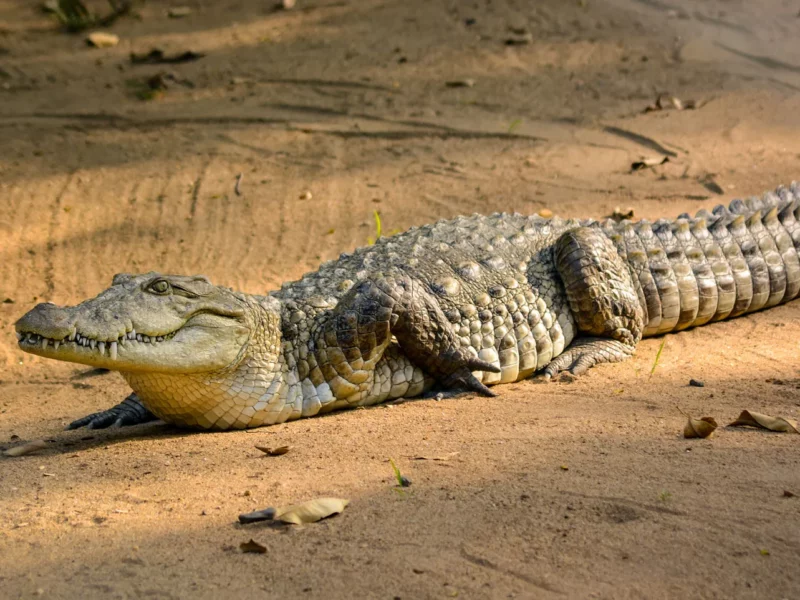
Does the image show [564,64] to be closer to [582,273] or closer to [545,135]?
[545,135]

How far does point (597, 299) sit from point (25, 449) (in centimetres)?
362

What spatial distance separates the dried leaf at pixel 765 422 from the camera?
402 cm

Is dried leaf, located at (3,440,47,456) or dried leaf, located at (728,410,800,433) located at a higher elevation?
dried leaf, located at (728,410,800,433)

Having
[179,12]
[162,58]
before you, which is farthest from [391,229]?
[179,12]

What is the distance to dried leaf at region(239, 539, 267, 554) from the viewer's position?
316 centimetres

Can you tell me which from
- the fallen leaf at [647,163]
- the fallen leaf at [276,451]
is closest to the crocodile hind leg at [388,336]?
the fallen leaf at [276,451]

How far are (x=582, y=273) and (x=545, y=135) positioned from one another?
3.82 meters

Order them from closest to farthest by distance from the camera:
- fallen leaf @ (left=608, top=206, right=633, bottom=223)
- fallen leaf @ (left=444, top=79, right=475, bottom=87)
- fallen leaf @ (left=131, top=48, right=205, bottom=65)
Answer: fallen leaf @ (left=608, top=206, right=633, bottom=223), fallen leaf @ (left=444, top=79, right=475, bottom=87), fallen leaf @ (left=131, top=48, right=205, bottom=65)

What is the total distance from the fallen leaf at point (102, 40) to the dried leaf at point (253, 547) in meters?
10.6

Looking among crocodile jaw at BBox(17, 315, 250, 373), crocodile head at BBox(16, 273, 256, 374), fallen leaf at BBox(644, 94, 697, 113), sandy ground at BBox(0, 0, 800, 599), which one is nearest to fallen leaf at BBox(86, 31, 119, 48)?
sandy ground at BBox(0, 0, 800, 599)

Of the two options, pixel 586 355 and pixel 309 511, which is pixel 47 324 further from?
pixel 586 355

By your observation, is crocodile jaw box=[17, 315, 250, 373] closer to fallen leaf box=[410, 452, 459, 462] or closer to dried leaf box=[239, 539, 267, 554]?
fallen leaf box=[410, 452, 459, 462]

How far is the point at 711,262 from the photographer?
633 centimetres

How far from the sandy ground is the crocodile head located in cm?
47
